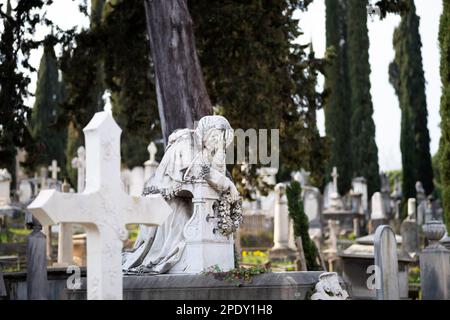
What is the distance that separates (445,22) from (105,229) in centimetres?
1650

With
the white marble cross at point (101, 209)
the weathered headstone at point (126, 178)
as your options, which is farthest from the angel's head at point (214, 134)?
the weathered headstone at point (126, 178)

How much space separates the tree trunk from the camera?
14.5m

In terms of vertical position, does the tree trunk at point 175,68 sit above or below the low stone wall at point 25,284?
above

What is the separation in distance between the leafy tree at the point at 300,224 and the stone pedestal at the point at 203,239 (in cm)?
762

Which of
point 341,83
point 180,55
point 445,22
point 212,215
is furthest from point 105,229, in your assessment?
point 341,83

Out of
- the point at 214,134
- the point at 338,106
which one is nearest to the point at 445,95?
the point at 214,134

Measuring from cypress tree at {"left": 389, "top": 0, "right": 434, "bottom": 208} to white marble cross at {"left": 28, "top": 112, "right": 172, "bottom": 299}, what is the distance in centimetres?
3196

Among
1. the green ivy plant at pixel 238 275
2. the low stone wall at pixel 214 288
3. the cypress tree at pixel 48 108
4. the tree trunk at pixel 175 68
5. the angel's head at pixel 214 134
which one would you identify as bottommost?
the low stone wall at pixel 214 288

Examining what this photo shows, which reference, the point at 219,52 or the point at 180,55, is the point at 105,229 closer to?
the point at 180,55

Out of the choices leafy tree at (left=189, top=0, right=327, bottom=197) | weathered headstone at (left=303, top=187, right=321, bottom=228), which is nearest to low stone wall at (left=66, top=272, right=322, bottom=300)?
leafy tree at (left=189, top=0, right=327, bottom=197)

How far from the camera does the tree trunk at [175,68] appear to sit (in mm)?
14547

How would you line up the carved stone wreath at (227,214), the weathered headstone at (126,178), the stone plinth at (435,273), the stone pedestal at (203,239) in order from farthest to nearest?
1. the weathered headstone at (126,178)
2. the stone plinth at (435,273)
3. the carved stone wreath at (227,214)
4. the stone pedestal at (203,239)

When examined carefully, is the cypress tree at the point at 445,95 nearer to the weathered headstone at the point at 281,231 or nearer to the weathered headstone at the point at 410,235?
the weathered headstone at the point at 410,235

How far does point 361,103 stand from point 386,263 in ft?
105
